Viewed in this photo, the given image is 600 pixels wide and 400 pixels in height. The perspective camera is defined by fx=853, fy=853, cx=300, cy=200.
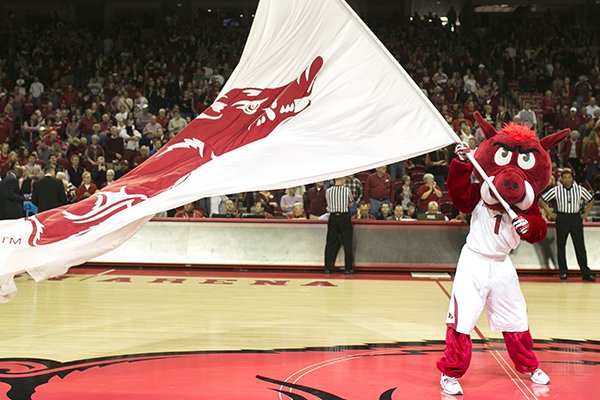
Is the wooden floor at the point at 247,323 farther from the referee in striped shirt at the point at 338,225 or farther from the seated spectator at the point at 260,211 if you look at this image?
the seated spectator at the point at 260,211

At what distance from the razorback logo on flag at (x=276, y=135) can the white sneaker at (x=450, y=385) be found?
5.53ft

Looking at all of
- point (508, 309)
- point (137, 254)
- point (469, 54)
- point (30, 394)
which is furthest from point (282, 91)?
point (469, 54)

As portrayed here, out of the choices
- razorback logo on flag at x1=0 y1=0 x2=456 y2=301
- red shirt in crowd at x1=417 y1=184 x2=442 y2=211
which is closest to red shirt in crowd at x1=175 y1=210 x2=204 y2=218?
red shirt in crowd at x1=417 y1=184 x2=442 y2=211

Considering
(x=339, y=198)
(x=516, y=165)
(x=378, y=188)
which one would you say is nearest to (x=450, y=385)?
(x=516, y=165)

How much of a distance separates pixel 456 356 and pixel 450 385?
0.21 m

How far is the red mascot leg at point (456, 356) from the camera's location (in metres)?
6.22

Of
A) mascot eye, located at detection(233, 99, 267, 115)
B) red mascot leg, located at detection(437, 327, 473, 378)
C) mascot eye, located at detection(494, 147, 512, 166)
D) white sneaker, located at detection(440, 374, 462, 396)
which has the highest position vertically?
mascot eye, located at detection(233, 99, 267, 115)

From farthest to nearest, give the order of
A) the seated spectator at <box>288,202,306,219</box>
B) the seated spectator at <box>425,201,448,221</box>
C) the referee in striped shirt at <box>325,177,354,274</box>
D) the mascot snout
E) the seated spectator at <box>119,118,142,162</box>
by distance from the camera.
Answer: the seated spectator at <box>119,118,142,162</box>, the seated spectator at <box>288,202,306,219</box>, the seated spectator at <box>425,201,448,221</box>, the referee in striped shirt at <box>325,177,354,274</box>, the mascot snout

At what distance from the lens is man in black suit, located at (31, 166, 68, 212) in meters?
13.6

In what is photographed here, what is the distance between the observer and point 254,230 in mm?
14391

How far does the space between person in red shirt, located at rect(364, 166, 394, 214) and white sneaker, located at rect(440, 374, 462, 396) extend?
9580mm

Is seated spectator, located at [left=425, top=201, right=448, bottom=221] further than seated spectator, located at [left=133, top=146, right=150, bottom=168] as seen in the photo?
No

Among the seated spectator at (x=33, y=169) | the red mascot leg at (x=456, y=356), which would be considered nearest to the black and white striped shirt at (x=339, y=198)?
the seated spectator at (x=33, y=169)

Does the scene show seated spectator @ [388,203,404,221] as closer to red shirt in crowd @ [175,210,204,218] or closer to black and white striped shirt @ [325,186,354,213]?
black and white striped shirt @ [325,186,354,213]
